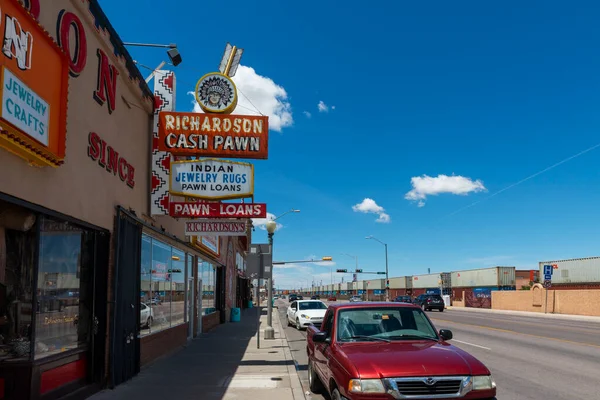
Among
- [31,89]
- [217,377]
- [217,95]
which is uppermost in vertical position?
[217,95]

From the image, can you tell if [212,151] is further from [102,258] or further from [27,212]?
[27,212]

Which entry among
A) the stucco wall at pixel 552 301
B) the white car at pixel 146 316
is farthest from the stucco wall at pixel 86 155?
the stucco wall at pixel 552 301

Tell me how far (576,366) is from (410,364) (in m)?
8.42

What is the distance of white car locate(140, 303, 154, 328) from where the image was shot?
1126 centimetres

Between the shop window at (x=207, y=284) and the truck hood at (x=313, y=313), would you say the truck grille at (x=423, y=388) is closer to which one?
the shop window at (x=207, y=284)

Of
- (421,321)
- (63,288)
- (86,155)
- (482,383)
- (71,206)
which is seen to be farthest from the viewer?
(86,155)

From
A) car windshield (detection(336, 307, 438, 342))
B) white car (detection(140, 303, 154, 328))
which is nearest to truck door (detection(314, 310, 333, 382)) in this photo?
car windshield (detection(336, 307, 438, 342))

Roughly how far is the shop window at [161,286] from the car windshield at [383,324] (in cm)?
583

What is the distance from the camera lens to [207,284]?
22344mm

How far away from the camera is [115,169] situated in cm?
927

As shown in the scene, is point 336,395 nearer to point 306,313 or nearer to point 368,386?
point 368,386

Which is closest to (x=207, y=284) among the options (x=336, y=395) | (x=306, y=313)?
(x=306, y=313)

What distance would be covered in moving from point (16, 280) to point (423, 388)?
5466mm

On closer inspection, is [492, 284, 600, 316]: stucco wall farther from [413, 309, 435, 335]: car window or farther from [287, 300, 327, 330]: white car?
[413, 309, 435, 335]: car window
